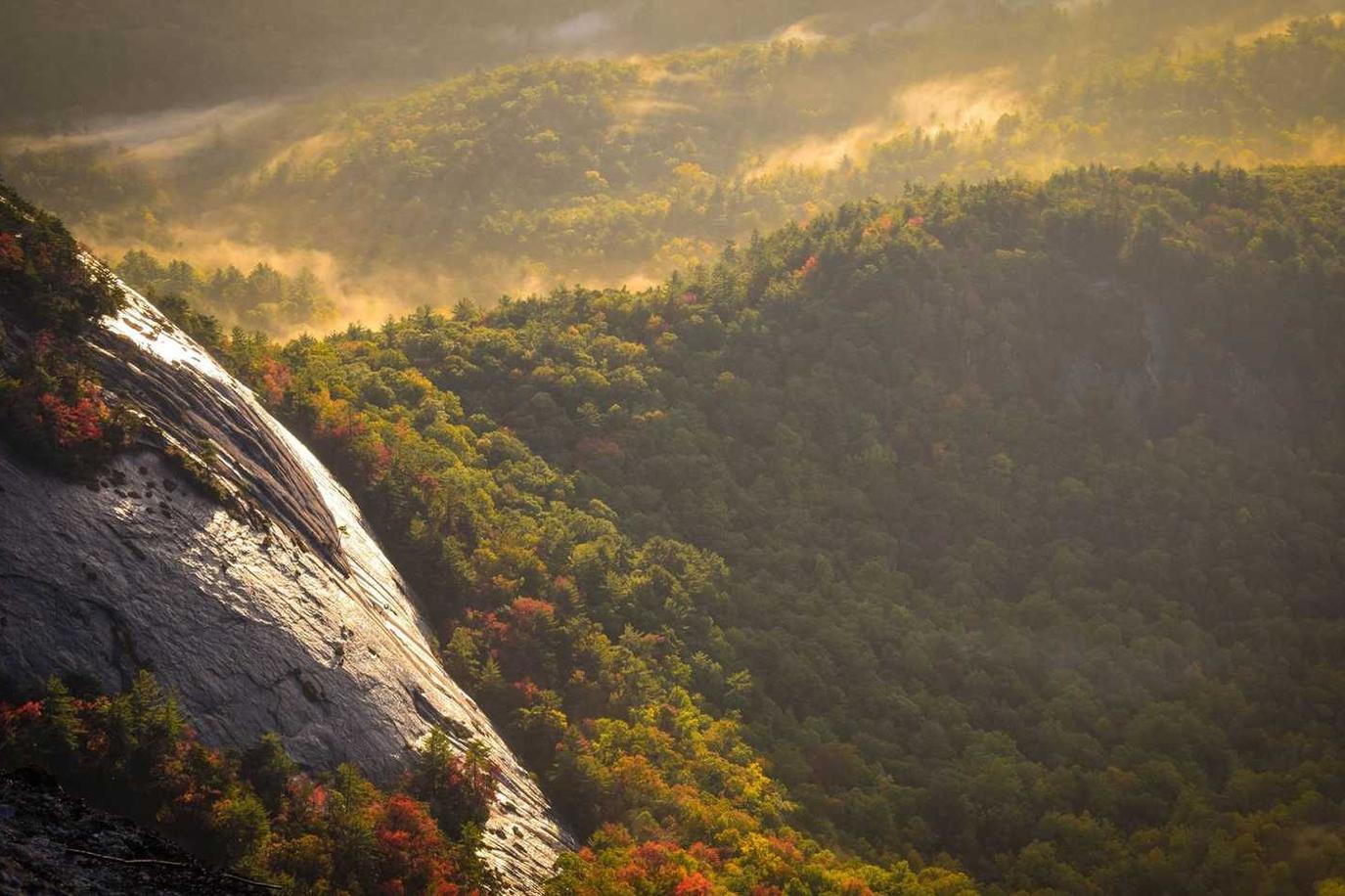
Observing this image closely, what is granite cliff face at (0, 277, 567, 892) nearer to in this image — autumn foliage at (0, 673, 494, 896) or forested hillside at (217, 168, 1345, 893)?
autumn foliage at (0, 673, 494, 896)

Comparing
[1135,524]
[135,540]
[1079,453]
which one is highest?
[1079,453]

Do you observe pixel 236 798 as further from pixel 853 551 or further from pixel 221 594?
pixel 853 551

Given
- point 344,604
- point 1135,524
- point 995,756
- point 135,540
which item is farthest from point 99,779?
point 1135,524

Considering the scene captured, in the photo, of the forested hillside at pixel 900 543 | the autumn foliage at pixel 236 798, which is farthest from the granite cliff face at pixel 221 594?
the forested hillside at pixel 900 543

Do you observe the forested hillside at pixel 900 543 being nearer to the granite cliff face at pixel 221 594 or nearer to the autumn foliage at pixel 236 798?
the granite cliff face at pixel 221 594

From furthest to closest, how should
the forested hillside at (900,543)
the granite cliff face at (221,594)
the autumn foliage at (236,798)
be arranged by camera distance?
the forested hillside at (900,543) → the granite cliff face at (221,594) → the autumn foliage at (236,798)

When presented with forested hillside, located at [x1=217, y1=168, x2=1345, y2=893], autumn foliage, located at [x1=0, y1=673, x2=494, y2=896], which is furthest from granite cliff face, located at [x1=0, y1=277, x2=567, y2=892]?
forested hillside, located at [x1=217, y1=168, x2=1345, y2=893]

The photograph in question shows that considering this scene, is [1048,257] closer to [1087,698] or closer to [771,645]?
[1087,698]
